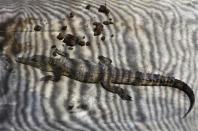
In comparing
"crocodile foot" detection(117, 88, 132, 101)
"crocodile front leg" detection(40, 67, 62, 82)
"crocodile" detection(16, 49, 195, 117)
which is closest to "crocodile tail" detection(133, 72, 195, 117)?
"crocodile" detection(16, 49, 195, 117)

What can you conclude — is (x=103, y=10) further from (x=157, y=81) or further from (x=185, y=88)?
(x=185, y=88)

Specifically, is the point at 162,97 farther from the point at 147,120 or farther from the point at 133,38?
the point at 133,38

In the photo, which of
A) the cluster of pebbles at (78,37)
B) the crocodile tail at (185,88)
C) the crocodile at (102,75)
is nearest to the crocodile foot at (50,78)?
the crocodile at (102,75)

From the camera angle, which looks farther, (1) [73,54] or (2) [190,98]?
(1) [73,54]

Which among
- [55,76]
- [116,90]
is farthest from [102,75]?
[55,76]

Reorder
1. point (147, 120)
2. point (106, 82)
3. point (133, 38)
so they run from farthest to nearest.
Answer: point (133, 38)
point (106, 82)
point (147, 120)

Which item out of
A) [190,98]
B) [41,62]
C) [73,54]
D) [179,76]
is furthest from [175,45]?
[41,62]

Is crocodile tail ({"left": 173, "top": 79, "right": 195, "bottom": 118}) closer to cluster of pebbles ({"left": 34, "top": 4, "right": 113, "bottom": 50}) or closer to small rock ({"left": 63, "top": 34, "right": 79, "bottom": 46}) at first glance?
cluster of pebbles ({"left": 34, "top": 4, "right": 113, "bottom": 50})
